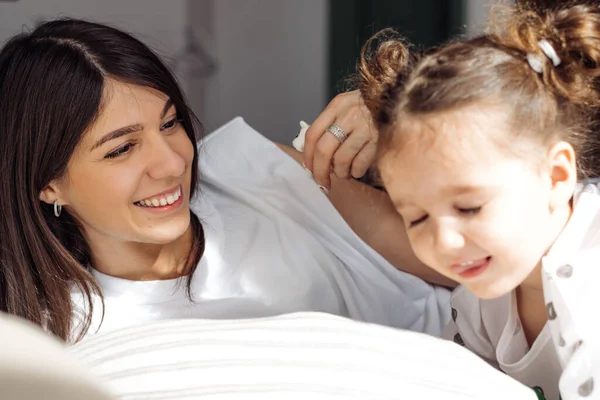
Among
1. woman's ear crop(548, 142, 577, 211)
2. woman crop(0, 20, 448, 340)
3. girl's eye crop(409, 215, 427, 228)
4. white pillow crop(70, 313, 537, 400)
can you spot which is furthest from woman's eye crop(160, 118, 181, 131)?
woman's ear crop(548, 142, 577, 211)

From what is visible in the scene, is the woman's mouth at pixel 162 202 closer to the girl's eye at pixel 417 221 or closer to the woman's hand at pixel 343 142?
the woman's hand at pixel 343 142

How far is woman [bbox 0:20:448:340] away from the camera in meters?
1.24

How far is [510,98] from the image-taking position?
0.87 m

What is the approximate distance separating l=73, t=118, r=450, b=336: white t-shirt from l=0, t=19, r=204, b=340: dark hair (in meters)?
0.04

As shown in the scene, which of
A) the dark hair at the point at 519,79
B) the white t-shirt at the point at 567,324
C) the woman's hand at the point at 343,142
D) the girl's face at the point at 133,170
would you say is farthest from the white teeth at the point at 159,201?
the white t-shirt at the point at 567,324

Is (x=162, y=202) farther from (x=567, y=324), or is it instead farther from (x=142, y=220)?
(x=567, y=324)

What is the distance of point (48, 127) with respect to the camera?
1.24 meters

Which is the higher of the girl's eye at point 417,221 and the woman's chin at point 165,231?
the girl's eye at point 417,221

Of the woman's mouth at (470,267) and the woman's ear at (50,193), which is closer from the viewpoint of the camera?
the woman's mouth at (470,267)

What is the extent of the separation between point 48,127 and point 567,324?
80 centimetres

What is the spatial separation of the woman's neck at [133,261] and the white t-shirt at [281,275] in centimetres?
3

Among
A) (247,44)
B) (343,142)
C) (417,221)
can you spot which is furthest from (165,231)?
(247,44)

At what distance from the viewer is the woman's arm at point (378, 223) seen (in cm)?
136

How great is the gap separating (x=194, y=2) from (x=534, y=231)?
3.92ft
